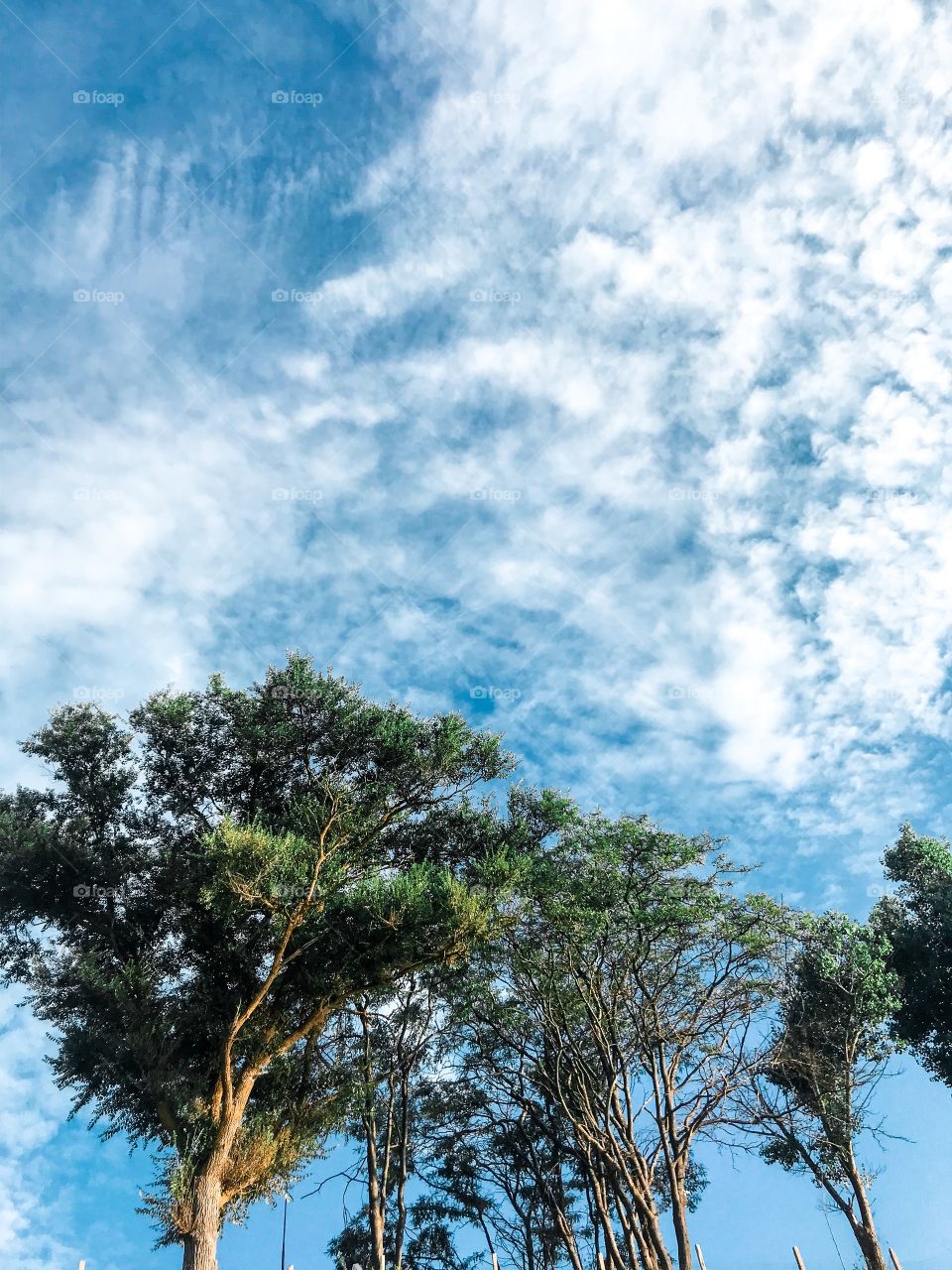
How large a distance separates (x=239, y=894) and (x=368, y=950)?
3171mm

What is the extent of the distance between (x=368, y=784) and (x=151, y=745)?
202 inches

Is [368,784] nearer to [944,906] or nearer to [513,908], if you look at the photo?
[513,908]

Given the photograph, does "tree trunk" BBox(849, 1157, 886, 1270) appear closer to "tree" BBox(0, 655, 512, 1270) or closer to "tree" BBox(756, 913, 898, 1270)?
"tree" BBox(756, 913, 898, 1270)

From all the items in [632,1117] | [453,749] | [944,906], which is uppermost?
[453,749]

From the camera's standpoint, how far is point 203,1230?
13.9 metres

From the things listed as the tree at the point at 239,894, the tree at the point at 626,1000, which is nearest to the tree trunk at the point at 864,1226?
the tree at the point at 626,1000

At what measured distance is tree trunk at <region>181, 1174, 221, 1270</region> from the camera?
45.1ft

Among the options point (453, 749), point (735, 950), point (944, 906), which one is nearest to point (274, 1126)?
point (453, 749)

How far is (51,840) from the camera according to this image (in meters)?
17.2

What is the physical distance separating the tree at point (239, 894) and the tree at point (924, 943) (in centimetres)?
1356

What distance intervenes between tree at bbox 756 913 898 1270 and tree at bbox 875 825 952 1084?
1887mm

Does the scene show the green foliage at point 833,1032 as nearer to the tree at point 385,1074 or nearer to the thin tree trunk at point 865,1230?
the thin tree trunk at point 865,1230

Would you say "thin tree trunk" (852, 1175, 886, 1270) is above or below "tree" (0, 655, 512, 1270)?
below

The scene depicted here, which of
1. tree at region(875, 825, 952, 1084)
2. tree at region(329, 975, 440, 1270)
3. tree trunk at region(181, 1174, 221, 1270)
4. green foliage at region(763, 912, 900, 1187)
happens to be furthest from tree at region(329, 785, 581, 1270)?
tree at region(875, 825, 952, 1084)
